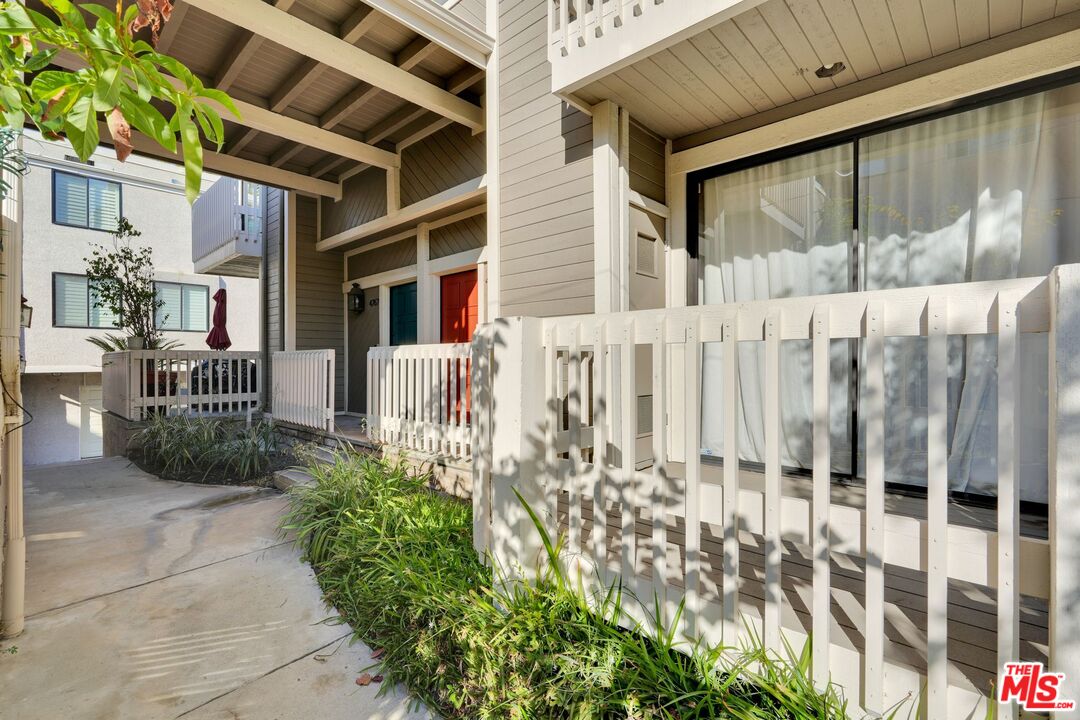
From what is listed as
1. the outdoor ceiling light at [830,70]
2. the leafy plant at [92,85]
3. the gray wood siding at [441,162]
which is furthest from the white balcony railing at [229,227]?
the leafy plant at [92,85]

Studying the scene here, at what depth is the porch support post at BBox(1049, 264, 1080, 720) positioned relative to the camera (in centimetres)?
108

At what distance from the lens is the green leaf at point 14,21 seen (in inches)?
27.0

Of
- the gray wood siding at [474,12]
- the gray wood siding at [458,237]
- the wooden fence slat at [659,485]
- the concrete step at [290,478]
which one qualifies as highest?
the gray wood siding at [474,12]

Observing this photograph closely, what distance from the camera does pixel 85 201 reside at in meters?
11.6

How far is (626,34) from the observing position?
115 inches

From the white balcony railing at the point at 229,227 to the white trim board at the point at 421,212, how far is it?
2090 mm

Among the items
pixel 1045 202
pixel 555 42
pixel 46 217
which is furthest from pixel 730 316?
pixel 46 217

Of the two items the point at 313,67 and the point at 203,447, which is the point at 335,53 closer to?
the point at 313,67

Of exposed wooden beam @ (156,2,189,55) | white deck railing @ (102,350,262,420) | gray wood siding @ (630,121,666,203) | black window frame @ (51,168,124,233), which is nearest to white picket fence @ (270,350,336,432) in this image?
white deck railing @ (102,350,262,420)

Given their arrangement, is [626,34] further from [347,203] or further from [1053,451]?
[347,203]

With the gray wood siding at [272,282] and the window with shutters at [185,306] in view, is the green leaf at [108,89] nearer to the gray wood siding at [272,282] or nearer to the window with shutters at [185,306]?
the gray wood siding at [272,282]

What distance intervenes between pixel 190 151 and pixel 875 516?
178 centimetres

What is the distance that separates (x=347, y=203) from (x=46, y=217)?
9.17m

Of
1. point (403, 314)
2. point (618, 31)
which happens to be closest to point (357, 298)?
point (403, 314)
